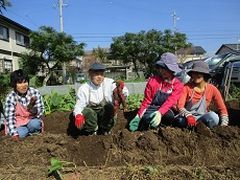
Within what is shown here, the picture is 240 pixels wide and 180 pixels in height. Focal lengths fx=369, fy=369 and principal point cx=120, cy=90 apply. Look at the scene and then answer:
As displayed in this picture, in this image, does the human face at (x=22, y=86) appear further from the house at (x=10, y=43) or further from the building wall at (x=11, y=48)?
the building wall at (x=11, y=48)

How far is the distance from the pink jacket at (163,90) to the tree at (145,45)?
28075 mm

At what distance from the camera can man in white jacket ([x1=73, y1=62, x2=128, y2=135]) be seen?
4637 mm

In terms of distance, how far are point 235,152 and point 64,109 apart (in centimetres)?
397

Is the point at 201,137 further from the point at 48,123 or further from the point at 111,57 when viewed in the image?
the point at 111,57

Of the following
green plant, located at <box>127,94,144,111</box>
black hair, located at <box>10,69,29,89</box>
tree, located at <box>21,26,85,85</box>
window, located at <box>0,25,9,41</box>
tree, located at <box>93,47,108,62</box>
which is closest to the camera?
black hair, located at <box>10,69,29,89</box>

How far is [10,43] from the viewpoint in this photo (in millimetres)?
28734

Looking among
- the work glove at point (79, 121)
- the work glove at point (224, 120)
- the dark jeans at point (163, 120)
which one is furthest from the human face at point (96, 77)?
the work glove at point (224, 120)

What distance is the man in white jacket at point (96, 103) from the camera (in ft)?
15.2

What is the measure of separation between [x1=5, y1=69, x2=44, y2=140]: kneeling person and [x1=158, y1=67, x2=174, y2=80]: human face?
64.8 inches

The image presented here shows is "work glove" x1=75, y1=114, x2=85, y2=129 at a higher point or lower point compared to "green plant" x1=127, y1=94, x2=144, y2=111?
higher

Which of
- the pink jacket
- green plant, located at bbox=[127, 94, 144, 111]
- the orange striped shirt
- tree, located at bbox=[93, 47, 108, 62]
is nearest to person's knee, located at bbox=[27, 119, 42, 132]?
the pink jacket

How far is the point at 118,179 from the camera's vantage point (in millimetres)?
3010

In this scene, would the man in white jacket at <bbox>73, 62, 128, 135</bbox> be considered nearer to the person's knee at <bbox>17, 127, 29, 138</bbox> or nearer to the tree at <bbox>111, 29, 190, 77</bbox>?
the person's knee at <bbox>17, 127, 29, 138</bbox>

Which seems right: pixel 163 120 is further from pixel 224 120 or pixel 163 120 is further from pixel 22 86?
pixel 22 86
